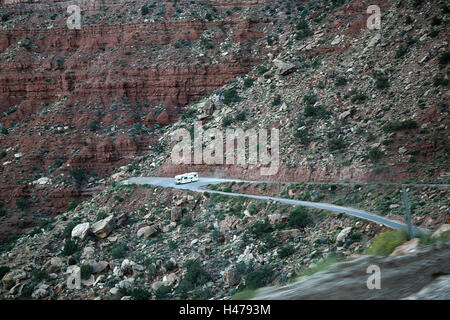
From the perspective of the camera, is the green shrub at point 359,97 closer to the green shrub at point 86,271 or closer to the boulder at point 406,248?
the boulder at point 406,248

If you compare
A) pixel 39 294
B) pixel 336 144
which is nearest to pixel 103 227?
pixel 39 294

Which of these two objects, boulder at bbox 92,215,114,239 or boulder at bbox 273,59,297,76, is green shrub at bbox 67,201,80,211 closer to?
boulder at bbox 92,215,114,239

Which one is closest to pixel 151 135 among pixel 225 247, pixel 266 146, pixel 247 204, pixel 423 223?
pixel 266 146

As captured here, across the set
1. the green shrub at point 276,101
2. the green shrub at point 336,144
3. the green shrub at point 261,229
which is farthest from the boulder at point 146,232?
the green shrub at point 276,101

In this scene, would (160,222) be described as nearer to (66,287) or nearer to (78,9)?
(66,287)

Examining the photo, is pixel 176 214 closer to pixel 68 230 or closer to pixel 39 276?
pixel 68 230

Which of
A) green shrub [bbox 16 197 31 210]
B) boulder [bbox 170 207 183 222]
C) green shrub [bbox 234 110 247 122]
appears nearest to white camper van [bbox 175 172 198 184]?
boulder [bbox 170 207 183 222]

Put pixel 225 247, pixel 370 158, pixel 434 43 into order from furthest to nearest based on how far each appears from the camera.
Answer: pixel 434 43
pixel 370 158
pixel 225 247
